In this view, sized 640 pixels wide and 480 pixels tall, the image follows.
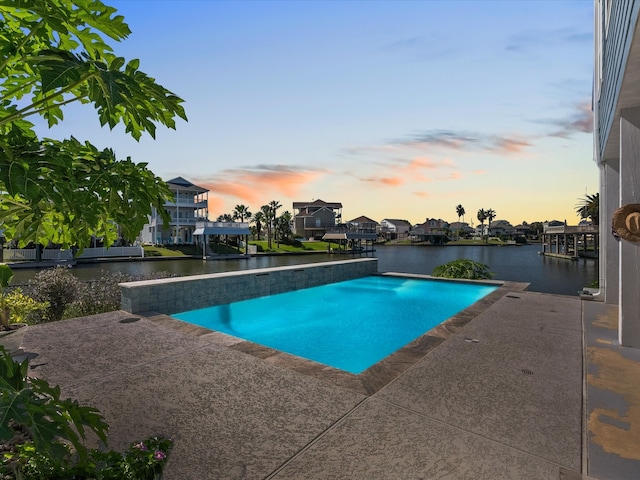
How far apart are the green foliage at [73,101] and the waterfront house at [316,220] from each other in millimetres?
75086

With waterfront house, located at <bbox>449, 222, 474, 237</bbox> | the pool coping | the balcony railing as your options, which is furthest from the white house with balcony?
waterfront house, located at <bbox>449, 222, 474, 237</bbox>

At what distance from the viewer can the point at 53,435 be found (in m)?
1.30

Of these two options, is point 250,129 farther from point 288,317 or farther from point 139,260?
point 139,260

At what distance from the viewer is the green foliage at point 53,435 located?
1232 millimetres

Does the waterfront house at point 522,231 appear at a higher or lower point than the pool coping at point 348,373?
higher

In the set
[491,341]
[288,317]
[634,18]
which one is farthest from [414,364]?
[288,317]

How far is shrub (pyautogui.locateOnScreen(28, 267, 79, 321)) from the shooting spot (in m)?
8.77

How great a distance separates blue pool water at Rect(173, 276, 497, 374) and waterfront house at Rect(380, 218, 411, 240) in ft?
309

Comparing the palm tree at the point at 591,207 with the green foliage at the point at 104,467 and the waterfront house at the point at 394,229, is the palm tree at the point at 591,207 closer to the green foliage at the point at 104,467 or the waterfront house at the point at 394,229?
the waterfront house at the point at 394,229

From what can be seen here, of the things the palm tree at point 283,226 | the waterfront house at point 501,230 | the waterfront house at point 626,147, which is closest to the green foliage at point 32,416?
the waterfront house at point 626,147

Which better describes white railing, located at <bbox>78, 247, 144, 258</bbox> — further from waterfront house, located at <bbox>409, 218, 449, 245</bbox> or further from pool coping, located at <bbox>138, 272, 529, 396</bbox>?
waterfront house, located at <bbox>409, 218, 449, 245</bbox>

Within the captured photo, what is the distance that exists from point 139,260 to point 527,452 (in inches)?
1636

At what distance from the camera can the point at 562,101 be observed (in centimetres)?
1018

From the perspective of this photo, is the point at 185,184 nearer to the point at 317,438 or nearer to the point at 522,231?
the point at 317,438
